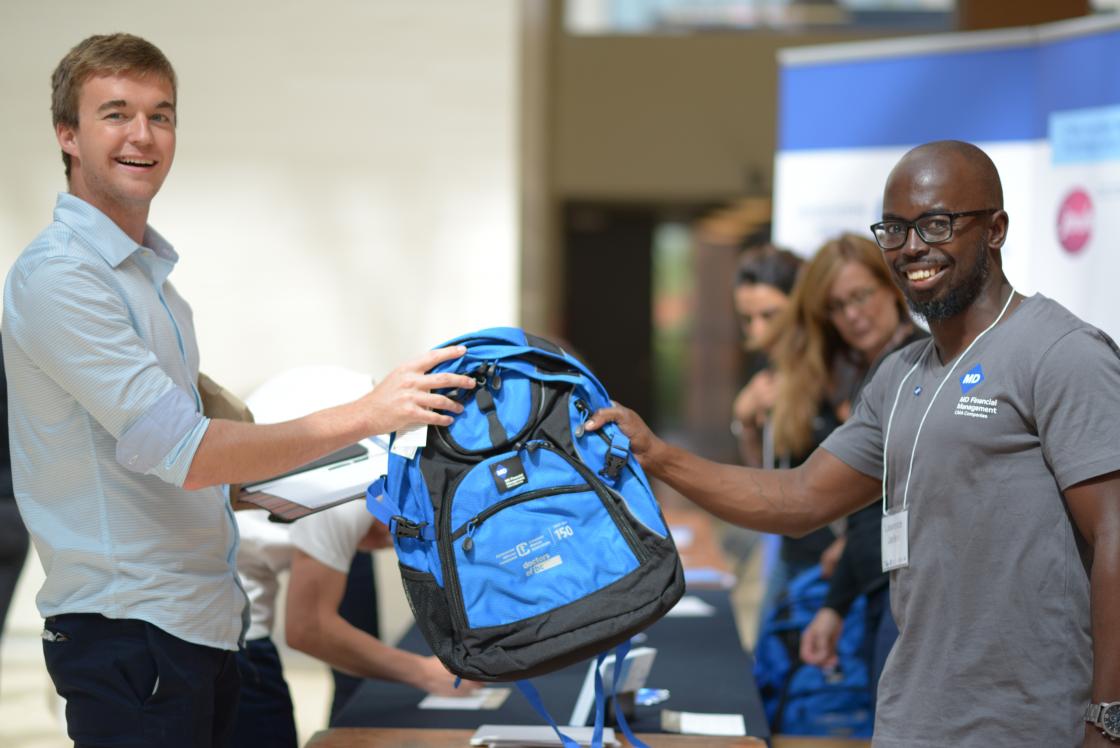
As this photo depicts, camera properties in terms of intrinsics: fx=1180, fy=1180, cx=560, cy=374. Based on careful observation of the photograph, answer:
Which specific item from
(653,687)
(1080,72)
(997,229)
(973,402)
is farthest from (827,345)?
(973,402)

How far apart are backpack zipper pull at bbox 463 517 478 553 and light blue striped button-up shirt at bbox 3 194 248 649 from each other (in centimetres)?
43

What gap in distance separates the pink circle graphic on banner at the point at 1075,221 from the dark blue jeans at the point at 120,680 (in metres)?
2.98

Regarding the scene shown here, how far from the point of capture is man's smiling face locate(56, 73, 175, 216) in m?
1.85

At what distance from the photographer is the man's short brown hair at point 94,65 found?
1848 mm

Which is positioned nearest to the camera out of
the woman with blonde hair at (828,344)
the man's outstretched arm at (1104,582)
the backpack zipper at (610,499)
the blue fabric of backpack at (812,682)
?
the man's outstretched arm at (1104,582)

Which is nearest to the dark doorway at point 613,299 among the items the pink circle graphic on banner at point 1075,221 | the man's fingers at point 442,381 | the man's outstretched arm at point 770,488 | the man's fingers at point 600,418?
the pink circle graphic on banner at point 1075,221

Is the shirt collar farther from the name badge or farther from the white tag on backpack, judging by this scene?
the name badge

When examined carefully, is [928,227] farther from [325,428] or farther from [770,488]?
[325,428]

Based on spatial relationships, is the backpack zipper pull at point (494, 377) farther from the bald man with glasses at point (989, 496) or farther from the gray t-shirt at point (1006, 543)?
the gray t-shirt at point (1006, 543)

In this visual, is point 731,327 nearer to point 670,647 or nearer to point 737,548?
point 737,548

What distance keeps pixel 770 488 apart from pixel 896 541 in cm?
36

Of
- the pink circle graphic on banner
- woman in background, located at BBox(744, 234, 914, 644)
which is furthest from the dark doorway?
woman in background, located at BBox(744, 234, 914, 644)

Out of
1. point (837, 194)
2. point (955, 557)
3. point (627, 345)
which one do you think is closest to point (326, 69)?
point (837, 194)

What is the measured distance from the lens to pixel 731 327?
11.9 metres
